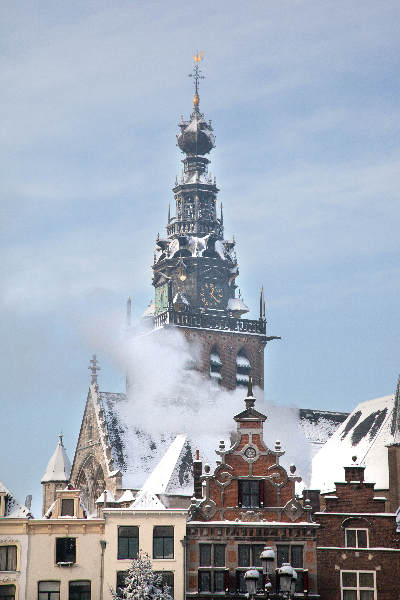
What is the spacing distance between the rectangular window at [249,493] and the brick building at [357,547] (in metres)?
3.29

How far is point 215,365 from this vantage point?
313ft

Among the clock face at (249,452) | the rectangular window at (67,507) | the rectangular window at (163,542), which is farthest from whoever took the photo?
the clock face at (249,452)

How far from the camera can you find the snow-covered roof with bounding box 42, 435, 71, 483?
92.3 metres

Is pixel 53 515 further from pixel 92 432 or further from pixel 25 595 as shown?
pixel 92 432

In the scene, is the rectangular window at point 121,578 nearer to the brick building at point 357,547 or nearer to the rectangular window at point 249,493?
the rectangular window at point 249,493

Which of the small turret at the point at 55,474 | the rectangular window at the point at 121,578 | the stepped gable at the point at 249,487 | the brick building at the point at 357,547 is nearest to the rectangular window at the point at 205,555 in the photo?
the stepped gable at the point at 249,487

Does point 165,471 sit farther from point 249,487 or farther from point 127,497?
point 249,487

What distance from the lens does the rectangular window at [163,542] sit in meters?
60.6

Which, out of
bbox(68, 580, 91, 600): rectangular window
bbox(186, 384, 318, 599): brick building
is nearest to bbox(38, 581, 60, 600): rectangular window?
bbox(68, 580, 91, 600): rectangular window

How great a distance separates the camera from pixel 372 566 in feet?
202

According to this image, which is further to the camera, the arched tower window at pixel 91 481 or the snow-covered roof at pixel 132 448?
the arched tower window at pixel 91 481

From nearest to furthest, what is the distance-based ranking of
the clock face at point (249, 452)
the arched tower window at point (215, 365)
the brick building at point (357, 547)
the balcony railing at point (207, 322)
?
the brick building at point (357, 547)
the clock face at point (249, 452)
the arched tower window at point (215, 365)
the balcony railing at point (207, 322)

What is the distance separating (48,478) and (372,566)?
37.4m

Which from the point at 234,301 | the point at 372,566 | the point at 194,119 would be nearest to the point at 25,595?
the point at 372,566
